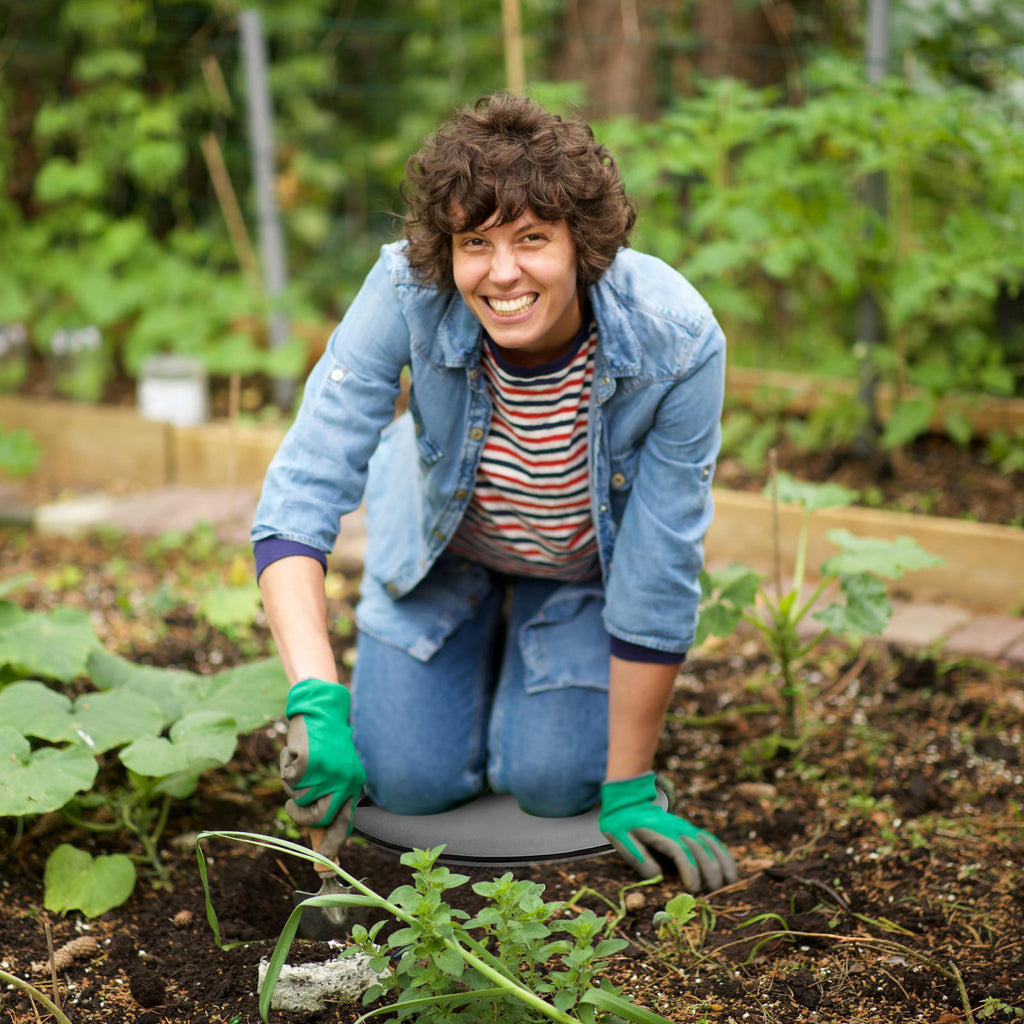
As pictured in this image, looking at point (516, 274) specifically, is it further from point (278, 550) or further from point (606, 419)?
point (278, 550)

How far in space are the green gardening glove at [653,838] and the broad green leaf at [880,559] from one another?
1.66 ft

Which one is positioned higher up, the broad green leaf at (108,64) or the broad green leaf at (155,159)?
the broad green leaf at (108,64)

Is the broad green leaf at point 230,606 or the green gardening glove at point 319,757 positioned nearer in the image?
the green gardening glove at point 319,757

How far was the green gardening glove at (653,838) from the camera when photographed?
74.8 inches

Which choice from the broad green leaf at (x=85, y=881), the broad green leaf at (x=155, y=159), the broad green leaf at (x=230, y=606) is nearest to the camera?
the broad green leaf at (x=85, y=881)

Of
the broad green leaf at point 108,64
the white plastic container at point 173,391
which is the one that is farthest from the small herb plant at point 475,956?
the broad green leaf at point 108,64

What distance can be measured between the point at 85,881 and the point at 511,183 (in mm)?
1199

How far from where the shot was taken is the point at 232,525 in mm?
3332

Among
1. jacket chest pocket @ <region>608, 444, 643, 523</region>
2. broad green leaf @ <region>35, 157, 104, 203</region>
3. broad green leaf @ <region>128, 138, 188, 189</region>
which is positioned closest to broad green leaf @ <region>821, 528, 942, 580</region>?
jacket chest pocket @ <region>608, 444, 643, 523</region>

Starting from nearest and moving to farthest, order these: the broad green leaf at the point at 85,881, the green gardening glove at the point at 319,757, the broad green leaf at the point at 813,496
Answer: the green gardening glove at the point at 319,757
the broad green leaf at the point at 85,881
the broad green leaf at the point at 813,496

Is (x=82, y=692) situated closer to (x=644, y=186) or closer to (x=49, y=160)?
(x=644, y=186)

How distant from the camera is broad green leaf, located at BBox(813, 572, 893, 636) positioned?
6.85 feet

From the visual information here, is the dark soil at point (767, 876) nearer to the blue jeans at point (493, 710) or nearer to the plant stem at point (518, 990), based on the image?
the blue jeans at point (493, 710)

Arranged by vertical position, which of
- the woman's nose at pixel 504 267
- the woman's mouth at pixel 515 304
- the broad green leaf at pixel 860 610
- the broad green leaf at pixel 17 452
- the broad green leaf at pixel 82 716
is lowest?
the broad green leaf at pixel 82 716
